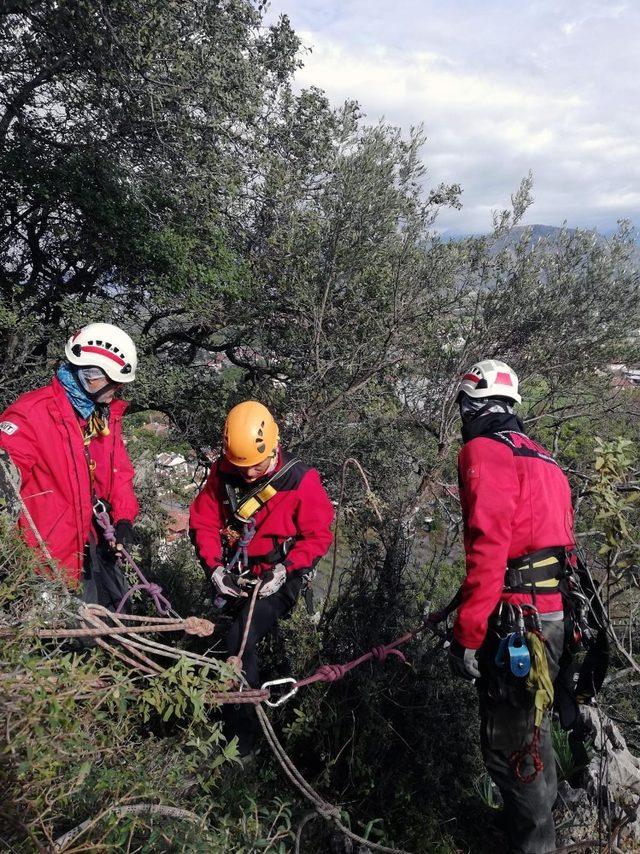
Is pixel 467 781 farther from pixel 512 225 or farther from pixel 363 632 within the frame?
pixel 512 225

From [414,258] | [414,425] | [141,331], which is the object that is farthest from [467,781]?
[141,331]

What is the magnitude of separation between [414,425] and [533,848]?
22.7 ft

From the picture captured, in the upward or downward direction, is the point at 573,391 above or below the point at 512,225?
below

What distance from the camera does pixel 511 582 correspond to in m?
2.94

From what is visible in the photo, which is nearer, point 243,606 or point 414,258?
point 243,606

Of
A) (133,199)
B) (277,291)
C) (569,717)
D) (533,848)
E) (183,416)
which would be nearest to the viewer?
(533,848)

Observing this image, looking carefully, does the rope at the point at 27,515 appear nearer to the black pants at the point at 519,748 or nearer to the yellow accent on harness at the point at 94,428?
the yellow accent on harness at the point at 94,428

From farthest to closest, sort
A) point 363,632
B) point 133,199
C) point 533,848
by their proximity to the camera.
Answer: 1. point 133,199
2. point 363,632
3. point 533,848

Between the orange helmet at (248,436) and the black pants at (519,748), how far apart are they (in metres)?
1.65

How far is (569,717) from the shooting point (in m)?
3.08

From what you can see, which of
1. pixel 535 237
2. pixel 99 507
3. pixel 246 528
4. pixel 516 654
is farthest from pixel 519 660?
pixel 535 237

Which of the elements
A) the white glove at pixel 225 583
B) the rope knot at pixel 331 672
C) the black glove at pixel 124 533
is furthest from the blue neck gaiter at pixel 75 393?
the rope knot at pixel 331 672

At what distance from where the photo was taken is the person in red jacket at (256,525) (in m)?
3.52

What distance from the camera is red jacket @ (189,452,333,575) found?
3.63 m
